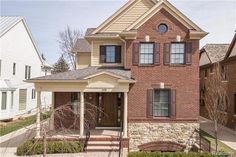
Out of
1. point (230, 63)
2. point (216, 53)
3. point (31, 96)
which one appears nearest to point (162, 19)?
point (230, 63)

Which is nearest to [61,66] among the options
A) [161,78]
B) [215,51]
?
[215,51]

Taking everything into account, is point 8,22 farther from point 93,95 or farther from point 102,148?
point 102,148

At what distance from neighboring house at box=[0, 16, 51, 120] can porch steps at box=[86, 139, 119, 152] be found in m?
11.5

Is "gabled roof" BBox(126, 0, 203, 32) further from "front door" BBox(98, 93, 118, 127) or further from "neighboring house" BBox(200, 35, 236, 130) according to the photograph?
"neighboring house" BBox(200, 35, 236, 130)

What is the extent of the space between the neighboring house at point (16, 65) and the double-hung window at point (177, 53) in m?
13.5

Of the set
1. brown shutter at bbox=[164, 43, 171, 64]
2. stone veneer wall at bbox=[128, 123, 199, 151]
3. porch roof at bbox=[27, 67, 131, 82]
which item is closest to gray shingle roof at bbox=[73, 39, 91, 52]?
porch roof at bbox=[27, 67, 131, 82]

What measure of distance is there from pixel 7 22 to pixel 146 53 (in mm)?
20188

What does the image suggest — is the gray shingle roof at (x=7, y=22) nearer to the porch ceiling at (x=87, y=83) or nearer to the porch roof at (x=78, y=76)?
the porch roof at (x=78, y=76)

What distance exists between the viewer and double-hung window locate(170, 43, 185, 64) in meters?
18.5

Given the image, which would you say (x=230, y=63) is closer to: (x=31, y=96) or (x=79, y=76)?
(x=79, y=76)

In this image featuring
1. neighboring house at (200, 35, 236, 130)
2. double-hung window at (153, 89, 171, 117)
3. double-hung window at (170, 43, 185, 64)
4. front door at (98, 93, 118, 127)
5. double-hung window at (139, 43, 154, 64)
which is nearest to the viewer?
double-hung window at (153, 89, 171, 117)

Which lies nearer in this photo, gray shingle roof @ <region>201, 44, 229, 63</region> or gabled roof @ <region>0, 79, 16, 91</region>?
gabled roof @ <region>0, 79, 16, 91</region>

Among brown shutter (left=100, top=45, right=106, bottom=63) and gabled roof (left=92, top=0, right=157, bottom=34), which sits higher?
gabled roof (left=92, top=0, right=157, bottom=34)

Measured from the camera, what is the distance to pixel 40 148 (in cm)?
1560
